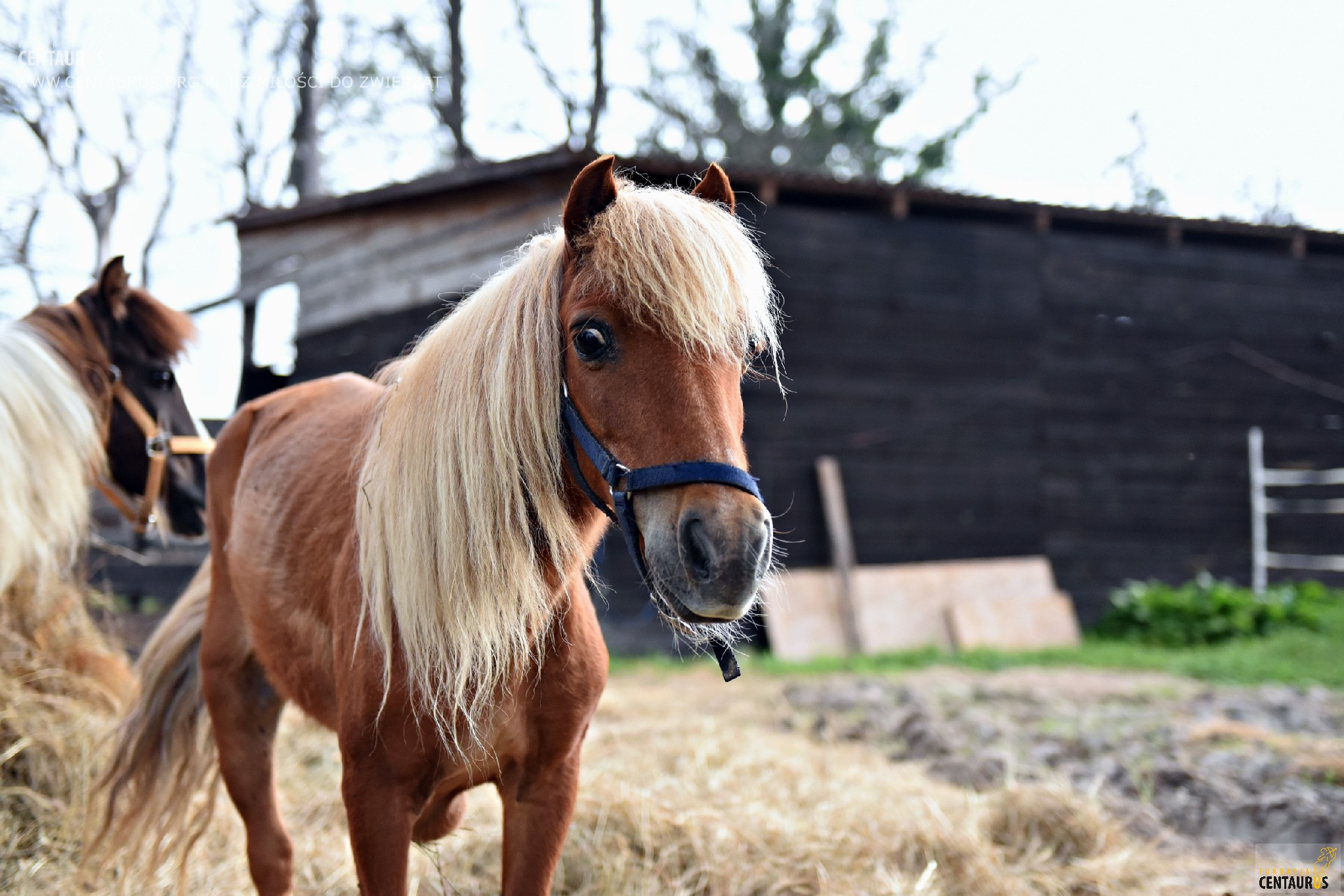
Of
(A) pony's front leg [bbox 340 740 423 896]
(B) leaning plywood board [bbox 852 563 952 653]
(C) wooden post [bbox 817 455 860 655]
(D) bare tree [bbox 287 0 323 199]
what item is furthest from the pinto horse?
(D) bare tree [bbox 287 0 323 199]

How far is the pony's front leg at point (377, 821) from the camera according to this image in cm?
176

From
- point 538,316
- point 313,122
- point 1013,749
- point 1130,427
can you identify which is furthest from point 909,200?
point 313,122

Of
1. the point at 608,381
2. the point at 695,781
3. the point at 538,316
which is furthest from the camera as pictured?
the point at 695,781

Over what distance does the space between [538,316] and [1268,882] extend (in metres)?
2.73

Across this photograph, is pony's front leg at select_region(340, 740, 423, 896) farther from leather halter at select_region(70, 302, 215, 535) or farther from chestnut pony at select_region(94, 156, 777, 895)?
leather halter at select_region(70, 302, 215, 535)

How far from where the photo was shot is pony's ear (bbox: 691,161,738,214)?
1933mm

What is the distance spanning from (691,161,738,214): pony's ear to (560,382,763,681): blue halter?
548mm

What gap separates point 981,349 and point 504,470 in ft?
28.6

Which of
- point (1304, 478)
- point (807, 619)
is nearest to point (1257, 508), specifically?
point (1304, 478)

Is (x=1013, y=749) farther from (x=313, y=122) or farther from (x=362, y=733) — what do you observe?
(x=313, y=122)

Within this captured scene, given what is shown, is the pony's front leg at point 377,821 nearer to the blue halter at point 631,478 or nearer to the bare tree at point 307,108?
the blue halter at point 631,478

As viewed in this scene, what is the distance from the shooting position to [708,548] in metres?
1.43

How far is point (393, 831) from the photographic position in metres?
1.77

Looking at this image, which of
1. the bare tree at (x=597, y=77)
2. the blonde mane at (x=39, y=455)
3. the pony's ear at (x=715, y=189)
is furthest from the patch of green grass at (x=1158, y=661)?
the bare tree at (x=597, y=77)
